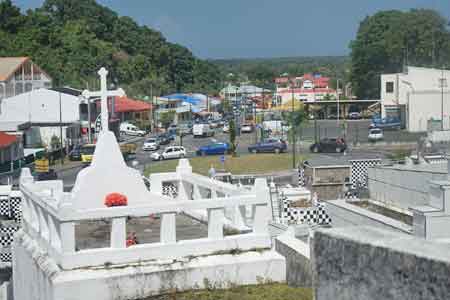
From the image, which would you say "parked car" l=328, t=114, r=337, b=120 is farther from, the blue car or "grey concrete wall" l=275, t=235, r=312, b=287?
"grey concrete wall" l=275, t=235, r=312, b=287

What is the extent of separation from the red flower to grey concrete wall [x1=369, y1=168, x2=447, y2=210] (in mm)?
7535

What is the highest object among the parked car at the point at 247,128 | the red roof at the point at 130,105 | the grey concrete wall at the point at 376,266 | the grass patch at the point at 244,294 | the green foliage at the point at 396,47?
the green foliage at the point at 396,47

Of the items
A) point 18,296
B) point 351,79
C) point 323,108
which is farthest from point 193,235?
point 351,79

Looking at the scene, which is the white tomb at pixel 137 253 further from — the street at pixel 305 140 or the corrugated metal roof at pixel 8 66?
the corrugated metal roof at pixel 8 66

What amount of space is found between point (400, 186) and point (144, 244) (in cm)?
1018

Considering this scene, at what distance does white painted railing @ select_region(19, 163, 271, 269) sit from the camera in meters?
8.55

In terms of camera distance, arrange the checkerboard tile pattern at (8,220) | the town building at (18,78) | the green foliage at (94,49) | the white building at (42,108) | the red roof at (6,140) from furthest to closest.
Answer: the green foliage at (94,49), the town building at (18,78), the white building at (42,108), the red roof at (6,140), the checkerboard tile pattern at (8,220)

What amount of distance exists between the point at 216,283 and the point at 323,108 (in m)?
77.9

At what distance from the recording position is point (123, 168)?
Result: 34.9ft

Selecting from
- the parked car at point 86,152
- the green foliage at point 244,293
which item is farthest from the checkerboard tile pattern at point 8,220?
the parked car at point 86,152

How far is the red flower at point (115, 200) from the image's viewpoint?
402 inches

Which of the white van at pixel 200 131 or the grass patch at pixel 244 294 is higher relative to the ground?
the grass patch at pixel 244 294

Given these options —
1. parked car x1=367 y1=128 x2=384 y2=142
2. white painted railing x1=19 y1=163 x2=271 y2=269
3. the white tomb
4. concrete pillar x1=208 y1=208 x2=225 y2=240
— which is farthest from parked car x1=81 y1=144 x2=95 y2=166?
concrete pillar x1=208 y1=208 x2=225 y2=240

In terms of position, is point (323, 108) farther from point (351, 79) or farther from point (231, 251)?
point (231, 251)
